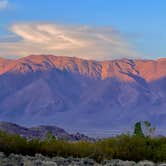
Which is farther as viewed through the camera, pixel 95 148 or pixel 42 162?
pixel 95 148

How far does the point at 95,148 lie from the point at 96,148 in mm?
58

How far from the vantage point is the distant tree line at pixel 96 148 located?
28250 mm

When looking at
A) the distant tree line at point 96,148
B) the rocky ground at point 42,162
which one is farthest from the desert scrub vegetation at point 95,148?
the rocky ground at point 42,162

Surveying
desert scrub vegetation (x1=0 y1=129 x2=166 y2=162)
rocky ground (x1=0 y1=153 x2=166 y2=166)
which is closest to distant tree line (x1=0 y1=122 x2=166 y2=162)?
desert scrub vegetation (x1=0 y1=129 x2=166 y2=162)

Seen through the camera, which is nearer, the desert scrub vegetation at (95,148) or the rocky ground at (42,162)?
the rocky ground at (42,162)

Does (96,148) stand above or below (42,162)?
above

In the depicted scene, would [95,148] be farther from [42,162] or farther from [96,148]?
[42,162]

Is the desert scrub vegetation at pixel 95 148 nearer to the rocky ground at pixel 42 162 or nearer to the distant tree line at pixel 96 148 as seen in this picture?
the distant tree line at pixel 96 148

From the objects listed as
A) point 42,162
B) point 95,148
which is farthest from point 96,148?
point 42,162

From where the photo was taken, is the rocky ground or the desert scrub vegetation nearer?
the rocky ground

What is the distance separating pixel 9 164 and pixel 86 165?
3.26 metres

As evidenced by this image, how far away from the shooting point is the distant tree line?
28250mm

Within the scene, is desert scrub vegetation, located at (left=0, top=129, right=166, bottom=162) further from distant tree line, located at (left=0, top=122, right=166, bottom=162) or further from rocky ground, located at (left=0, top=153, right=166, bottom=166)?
rocky ground, located at (left=0, top=153, right=166, bottom=166)

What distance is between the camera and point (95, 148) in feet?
96.1
